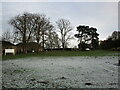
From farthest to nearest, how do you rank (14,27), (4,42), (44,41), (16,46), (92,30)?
(92,30) < (16,46) < (4,42) < (44,41) < (14,27)

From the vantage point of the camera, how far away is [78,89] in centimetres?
575

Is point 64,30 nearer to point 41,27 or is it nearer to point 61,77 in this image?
point 41,27

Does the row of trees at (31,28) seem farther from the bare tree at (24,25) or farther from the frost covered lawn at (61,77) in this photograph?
the frost covered lawn at (61,77)

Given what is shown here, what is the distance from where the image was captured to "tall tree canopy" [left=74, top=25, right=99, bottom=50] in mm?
71125

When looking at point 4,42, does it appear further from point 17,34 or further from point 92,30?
point 92,30

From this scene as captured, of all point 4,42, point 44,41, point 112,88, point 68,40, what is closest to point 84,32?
point 68,40

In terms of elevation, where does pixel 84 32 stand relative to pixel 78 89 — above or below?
above

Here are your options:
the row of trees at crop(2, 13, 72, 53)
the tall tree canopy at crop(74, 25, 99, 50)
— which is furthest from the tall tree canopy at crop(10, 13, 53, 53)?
the tall tree canopy at crop(74, 25, 99, 50)

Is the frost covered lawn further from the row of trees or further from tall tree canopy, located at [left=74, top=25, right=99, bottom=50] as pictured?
tall tree canopy, located at [left=74, top=25, right=99, bottom=50]

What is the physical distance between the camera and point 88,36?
7381 centimetres

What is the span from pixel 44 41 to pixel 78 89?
4453cm

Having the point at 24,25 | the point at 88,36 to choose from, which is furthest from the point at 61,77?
the point at 88,36

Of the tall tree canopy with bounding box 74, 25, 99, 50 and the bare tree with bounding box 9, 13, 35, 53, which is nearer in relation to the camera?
the bare tree with bounding box 9, 13, 35, 53

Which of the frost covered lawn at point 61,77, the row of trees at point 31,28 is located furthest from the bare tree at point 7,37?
the frost covered lawn at point 61,77
